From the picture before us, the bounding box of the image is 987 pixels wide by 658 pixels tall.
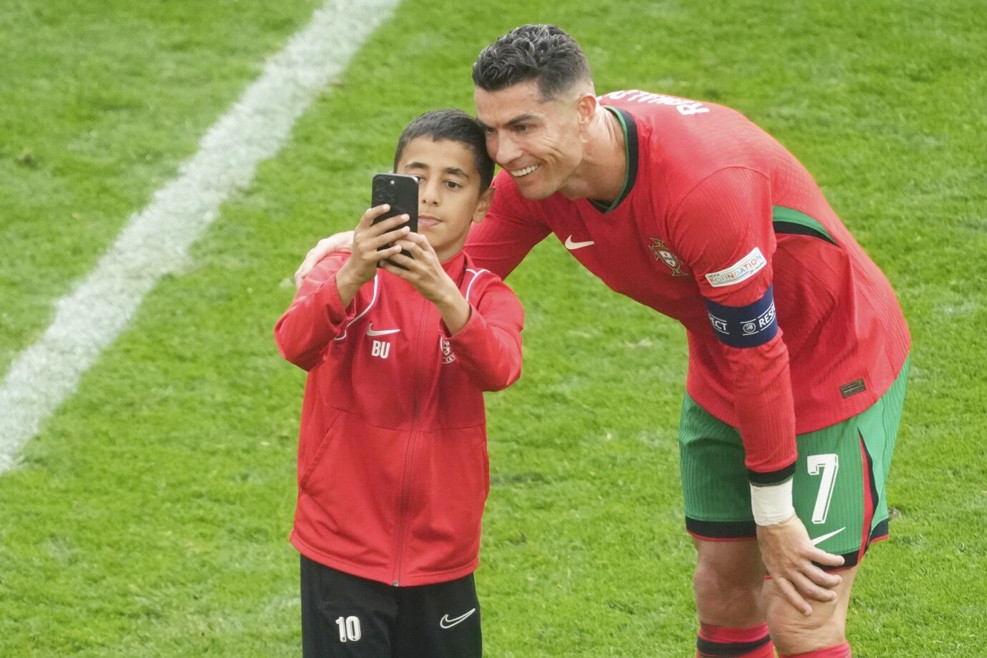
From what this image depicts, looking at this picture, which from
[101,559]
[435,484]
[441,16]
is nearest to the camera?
[435,484]

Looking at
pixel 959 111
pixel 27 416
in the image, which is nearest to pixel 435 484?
pixel 27 416

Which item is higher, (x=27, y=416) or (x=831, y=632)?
(x=831, y=632)

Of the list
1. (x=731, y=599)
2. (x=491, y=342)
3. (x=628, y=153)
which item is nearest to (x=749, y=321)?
(x=628, y=153)

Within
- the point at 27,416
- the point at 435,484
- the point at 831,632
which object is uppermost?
the point at 435,484

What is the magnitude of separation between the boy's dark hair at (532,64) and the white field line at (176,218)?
2.99 m

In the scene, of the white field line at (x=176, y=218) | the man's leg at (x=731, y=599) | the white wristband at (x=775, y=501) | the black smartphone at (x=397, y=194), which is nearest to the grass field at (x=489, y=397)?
the white field line at (x=176, y=218)

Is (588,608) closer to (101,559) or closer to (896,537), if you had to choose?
(896,537)

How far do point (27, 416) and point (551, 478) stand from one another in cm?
201

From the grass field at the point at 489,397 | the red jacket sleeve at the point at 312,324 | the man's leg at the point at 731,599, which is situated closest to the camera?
the red jacket sleeve at the point at 312,324

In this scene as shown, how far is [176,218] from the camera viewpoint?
741cm

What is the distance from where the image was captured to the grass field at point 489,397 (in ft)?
16.6

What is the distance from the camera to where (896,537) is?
533 centimetres

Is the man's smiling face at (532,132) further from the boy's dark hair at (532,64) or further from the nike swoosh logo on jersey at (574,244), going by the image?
the nike swoosh logo on jersey at (574,244)

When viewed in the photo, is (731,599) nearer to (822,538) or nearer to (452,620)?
(822,538)
